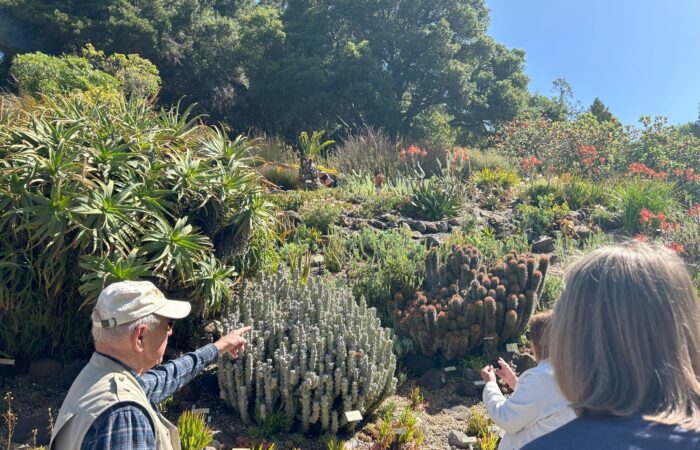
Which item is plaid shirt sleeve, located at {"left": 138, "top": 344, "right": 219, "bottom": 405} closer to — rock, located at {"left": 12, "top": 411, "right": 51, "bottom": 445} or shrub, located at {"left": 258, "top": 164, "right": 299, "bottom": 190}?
rock, located at {"left": 12, "top": 411, "right": 51, "bottom": 445}

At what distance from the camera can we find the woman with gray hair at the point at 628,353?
1368 mm

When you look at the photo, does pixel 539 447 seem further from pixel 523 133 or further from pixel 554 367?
pixel 523 133

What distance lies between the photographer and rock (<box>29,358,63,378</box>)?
468 cm

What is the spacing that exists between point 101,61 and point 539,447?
16.1 m

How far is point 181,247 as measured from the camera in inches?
171

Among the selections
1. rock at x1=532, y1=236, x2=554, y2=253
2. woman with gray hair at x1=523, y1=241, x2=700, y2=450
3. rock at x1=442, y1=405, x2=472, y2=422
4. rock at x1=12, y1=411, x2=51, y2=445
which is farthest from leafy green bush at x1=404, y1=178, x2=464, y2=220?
woman with gray hair at x1=523, y1=241, x2=700, y2=450

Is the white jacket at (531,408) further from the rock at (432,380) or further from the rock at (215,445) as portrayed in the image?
the rock at (432,380)

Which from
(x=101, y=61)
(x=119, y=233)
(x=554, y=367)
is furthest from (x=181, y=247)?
(x=101, y=61)

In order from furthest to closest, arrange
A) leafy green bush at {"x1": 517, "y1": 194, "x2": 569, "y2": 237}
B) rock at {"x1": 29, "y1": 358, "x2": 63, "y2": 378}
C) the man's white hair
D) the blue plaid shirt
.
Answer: leafy green bush at {"x1": 517, "y1": 194, "x2": 569, "y2": 237} < rock at {"x1": 29, "y1": 358, "x2": 63, "y2": 378} < the man's white hair < the blue plaid shirt

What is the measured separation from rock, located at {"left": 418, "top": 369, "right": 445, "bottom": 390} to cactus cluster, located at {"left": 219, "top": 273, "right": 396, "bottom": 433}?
0.66m

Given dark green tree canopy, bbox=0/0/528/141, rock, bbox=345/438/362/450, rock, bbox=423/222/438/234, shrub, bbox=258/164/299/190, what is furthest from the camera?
dark green tree canopy, bbox=0/0/528/141

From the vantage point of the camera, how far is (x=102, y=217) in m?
4.09

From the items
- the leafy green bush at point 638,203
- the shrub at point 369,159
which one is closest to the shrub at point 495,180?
the shrub at point 369,159

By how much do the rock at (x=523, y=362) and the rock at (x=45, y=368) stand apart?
11.7ft
